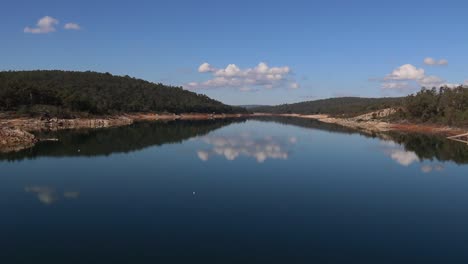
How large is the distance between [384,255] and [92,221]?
1506 centimetres

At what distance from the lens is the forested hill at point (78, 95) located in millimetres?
98875

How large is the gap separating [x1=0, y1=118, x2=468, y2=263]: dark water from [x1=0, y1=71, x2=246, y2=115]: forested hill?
51662 mm

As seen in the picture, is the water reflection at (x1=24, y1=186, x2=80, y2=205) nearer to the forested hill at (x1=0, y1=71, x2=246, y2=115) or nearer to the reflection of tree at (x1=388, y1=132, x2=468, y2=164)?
the reflection of tree at (x1=388, y1=132, x2=468, y2=164)

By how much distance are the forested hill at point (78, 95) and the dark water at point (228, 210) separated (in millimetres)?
51662

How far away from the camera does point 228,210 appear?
87.6ft

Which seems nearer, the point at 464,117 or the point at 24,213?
the point at 24,213

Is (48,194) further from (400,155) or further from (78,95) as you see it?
(78,95)

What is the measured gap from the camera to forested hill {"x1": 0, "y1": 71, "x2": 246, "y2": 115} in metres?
98.9

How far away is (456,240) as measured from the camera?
21.9 meters

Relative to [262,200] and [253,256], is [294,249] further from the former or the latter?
[262,200]

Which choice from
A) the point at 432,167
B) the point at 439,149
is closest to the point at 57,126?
the point at 439,149

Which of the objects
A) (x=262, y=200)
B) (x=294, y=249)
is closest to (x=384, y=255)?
(x=294, y=249)

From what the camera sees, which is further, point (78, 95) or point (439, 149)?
point (78, 95)

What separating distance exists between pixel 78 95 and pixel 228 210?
9828 centimetres
